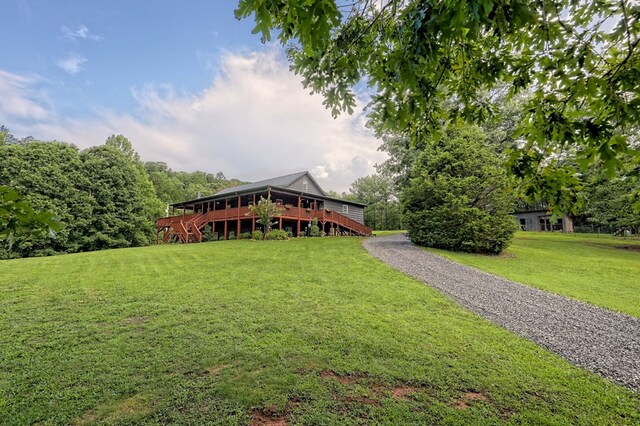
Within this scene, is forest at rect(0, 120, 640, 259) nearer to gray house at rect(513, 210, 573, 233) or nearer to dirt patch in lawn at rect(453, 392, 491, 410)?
gray house at rect(513, 210, 573, 233)

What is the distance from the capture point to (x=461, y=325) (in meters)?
5.16

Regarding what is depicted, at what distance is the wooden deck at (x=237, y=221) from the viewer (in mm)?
20953

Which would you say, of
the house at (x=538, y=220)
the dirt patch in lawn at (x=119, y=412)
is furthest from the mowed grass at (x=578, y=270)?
the house at (x=538, y=220)

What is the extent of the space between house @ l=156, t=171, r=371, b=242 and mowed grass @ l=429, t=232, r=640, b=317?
10.5m

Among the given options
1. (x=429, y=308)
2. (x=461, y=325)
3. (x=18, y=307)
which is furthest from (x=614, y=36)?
(x=18, y=307)

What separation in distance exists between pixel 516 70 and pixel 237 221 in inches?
801

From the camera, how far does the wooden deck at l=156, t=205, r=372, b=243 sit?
68.7 ft

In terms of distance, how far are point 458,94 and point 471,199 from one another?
39.1 feet

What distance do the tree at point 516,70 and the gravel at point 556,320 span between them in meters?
2.67

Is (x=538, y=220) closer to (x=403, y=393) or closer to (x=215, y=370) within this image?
(x=403, y=393)

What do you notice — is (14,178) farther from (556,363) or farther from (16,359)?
(556,363)

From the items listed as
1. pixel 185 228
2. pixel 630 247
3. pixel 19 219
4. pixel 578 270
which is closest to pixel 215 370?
pixel 19 219

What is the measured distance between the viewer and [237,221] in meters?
21.7

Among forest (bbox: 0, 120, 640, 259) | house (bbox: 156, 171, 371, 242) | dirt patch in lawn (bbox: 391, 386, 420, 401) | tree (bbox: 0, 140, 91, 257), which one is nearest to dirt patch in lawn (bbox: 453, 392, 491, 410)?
dirt patch in lawn (bbox: 391, 386, 420, 401)
